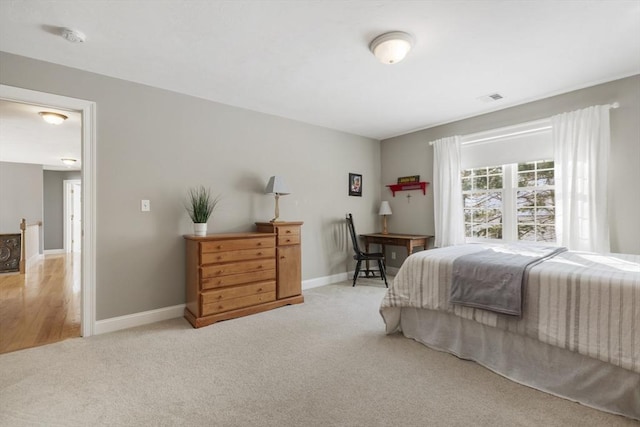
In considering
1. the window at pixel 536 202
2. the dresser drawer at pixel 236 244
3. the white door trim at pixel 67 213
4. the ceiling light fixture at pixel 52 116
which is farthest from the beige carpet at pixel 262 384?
the white door trim at pixel 67 213

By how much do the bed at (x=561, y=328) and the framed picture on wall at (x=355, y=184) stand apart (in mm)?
2540

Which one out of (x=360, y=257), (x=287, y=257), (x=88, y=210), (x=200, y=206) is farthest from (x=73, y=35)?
(x=360, y=257)

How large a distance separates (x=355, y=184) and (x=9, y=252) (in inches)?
248

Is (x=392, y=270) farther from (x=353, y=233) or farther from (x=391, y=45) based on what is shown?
(x=391, y=45)

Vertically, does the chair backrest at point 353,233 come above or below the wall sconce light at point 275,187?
below

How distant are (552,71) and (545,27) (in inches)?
34.9

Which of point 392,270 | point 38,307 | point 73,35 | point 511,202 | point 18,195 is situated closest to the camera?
point 73,35

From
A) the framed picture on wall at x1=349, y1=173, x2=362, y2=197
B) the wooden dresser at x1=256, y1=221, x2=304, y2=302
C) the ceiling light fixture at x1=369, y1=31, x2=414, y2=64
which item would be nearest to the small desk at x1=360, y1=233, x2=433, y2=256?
the framed picture on wall at x1=349, y1=173, x2=362, y2=197

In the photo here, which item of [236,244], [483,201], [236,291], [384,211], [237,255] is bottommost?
[236,291]

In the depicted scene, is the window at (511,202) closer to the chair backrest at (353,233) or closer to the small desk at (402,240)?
the small desk at (402,240)

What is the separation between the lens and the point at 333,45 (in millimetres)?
2305

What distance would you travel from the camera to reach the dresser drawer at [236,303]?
2.85 meters

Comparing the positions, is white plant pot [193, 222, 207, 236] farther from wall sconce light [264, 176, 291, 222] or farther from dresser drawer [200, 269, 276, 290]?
wall sconce light [264, 176, 291, 222]

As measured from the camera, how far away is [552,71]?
278 cm
